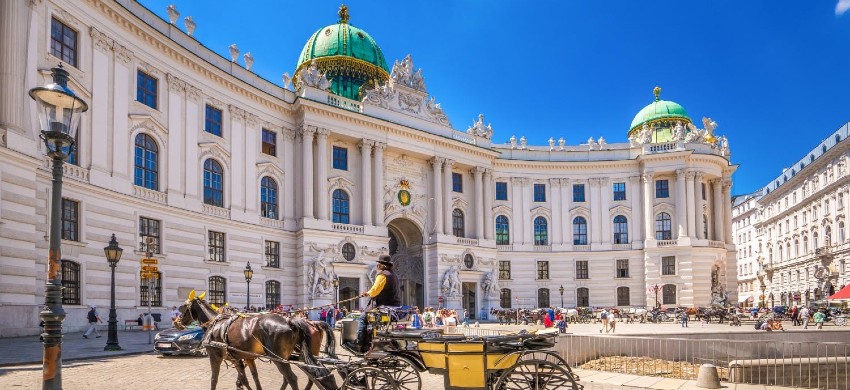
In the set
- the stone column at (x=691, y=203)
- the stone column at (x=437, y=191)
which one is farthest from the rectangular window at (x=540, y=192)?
the stone column at (x=437, y=191)

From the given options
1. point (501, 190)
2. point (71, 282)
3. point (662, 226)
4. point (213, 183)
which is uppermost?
point (501, 190)

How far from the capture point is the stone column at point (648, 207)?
57.2 metres

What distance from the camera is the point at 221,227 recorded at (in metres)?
35.8

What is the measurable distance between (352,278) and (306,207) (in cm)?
567

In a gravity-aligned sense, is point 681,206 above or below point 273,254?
above

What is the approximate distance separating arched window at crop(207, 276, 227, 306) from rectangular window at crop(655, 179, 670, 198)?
3938 cm

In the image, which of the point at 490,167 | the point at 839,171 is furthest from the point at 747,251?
the point at 490,167

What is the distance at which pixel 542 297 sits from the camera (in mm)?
57531

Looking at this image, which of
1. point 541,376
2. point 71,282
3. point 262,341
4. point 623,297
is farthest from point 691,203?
A: point 262,341

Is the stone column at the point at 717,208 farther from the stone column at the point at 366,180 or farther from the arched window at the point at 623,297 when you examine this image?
the stone column at the point at 366,180

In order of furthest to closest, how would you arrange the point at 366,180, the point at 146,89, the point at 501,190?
the point at 501,190, the point at 366,180, the point at 146,89

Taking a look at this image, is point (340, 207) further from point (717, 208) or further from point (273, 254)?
point (717, 208)

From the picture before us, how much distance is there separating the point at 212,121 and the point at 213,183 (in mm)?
3504

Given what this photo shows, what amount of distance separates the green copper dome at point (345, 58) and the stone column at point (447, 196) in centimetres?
843
